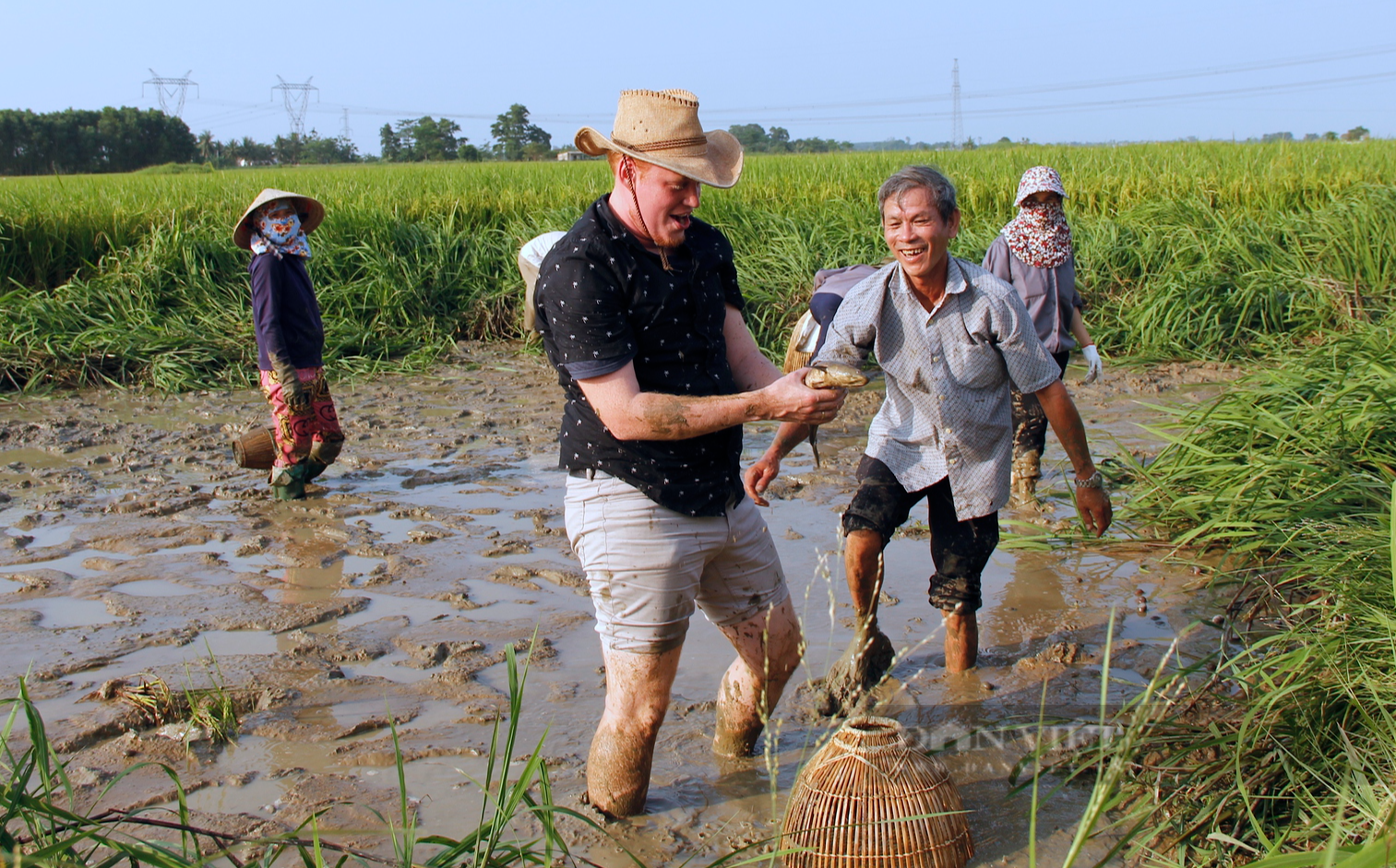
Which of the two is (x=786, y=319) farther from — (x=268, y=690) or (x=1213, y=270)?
(x=268, y=690)

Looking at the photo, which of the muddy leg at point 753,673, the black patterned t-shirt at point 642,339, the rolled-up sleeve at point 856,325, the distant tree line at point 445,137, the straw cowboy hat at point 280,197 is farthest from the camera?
the distant tree line at point 445,137

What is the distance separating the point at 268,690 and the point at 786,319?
23.0 ft

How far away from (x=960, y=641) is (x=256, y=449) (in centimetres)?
398

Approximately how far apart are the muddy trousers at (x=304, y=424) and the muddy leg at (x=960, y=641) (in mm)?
3711

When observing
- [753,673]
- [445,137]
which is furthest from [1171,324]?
[445,137]

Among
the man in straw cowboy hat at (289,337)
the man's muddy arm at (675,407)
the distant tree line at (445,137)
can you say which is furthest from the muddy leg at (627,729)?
the distant tree line at (445,137)

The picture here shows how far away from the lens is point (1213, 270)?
9375 mm

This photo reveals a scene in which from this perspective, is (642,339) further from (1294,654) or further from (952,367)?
(1294,654)

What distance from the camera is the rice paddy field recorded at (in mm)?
2566

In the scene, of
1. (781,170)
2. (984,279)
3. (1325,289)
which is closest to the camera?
(984,279)

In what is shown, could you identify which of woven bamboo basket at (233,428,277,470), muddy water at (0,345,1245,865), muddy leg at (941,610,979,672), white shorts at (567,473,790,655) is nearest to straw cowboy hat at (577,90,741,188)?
white shorts at (567,473,790,655)

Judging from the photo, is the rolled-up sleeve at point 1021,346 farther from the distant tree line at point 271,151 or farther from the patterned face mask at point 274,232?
the distant tree line at point 271,151

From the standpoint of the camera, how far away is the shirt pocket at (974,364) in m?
3.29

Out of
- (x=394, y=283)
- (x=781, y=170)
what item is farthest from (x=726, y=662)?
(x=781, y=170)
